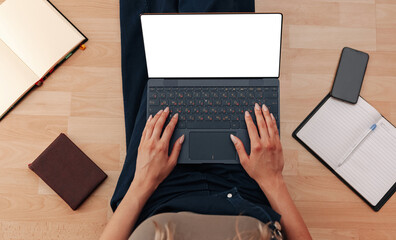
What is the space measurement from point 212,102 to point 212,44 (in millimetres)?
146

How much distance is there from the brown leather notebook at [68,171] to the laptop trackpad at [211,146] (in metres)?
0.29

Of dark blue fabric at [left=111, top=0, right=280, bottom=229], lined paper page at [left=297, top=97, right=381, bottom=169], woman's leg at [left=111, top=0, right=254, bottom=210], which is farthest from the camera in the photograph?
lined paper page at [left=297, top=97, right=381, bottom=169]

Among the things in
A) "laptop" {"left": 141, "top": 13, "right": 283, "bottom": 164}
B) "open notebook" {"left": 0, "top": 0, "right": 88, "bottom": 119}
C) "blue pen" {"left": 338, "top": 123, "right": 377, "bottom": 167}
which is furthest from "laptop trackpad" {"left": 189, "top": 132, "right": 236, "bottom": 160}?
"open notebook" {"left": 0, "top": 0, "right": 88, "bottom": 119}

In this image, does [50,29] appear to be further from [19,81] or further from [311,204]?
[311,204]

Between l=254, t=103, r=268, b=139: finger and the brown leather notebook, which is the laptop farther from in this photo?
the brown leather notebook

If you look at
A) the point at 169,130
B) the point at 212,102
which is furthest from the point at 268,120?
the point at 169,130

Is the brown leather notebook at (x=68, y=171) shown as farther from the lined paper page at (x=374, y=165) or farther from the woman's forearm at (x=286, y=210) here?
the lined paper page at (x=374, y=165)

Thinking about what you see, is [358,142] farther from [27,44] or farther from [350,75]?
[27,44]

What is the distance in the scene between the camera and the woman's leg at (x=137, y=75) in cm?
83

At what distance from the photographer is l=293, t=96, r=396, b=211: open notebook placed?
929 millimetres

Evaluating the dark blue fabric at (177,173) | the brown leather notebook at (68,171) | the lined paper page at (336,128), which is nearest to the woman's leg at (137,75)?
the dark blue fabric at (177,173)

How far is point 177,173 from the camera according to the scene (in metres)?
0.83

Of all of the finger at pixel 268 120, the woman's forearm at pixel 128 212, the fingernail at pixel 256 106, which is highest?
the fingernail at pixel 256 106

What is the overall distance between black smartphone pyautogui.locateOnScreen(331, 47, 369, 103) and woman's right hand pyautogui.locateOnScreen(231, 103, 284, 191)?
0.27 metres
